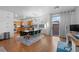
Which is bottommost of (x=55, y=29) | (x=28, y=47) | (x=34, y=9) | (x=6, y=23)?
(x=28, y=47)

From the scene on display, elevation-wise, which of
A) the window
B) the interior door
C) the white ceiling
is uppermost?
the white ceiling

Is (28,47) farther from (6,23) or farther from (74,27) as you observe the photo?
(74,27)

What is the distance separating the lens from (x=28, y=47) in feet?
5.41

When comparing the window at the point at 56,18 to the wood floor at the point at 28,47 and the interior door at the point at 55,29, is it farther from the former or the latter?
the wood floor at the point at 28,47

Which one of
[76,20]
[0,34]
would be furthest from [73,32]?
[0,34]

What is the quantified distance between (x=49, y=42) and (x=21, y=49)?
50 cm

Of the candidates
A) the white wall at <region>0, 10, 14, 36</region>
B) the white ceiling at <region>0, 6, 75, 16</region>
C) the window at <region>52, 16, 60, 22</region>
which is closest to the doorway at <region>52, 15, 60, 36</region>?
the window at <region>52, 16, 60, 22</region>

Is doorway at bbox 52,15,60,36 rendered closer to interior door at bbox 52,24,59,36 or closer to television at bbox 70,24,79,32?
interior door at bbox 52,24,59,36

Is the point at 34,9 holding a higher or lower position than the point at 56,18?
higher

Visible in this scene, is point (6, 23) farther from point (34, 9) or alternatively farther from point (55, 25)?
point (55, 25)

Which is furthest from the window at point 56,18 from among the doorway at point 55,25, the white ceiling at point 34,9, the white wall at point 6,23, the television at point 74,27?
the white wall at point 6,23

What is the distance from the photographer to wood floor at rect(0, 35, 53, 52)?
5.32 ft

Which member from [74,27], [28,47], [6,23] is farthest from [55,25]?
[6,23]
